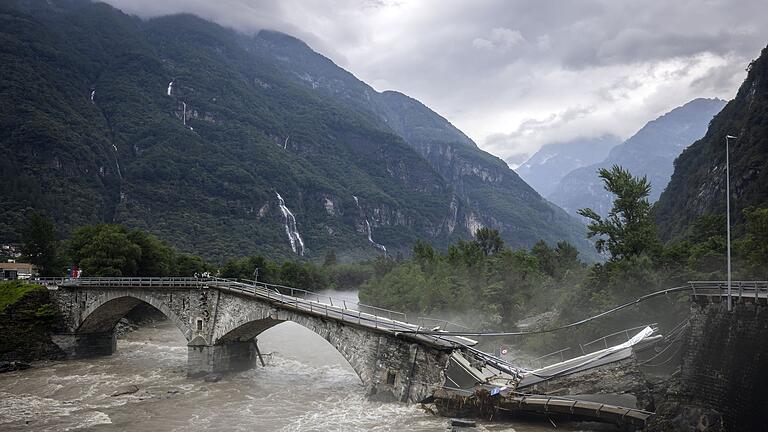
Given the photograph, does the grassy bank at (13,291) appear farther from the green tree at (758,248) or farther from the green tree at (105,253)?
the green tree at (758,248)

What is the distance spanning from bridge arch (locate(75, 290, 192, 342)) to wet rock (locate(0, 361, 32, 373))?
202 inches

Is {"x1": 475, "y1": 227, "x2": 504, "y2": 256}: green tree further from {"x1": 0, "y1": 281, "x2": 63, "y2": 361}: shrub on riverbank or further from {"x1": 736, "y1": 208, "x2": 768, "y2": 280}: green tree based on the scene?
{"x1": 0, "y1": 281, "x2": 63, "y2": 361}: shrub on riverbank

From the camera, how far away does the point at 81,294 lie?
47094 millimetres

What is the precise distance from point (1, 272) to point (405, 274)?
57058 mm

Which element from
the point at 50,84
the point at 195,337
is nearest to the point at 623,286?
the point at 195,337

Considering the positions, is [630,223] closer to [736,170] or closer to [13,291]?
[736,170]

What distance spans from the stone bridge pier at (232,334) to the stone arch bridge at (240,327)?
0.05m

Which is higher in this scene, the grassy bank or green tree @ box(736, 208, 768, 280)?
green tree @ box(736, 208, 768, 280)

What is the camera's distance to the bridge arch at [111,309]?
4211cm

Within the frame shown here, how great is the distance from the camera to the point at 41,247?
7088 centimetres

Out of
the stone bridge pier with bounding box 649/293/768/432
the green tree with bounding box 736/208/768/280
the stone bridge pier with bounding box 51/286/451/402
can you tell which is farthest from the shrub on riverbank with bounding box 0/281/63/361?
the green tree with bounding box 736/208/768/280

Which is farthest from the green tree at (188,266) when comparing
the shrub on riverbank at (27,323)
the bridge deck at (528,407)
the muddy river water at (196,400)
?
the bridge deck at (528,407)

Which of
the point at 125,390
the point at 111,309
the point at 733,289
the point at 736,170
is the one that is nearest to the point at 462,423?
the point at 733,289

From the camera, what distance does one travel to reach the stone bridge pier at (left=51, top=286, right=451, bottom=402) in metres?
27.5
